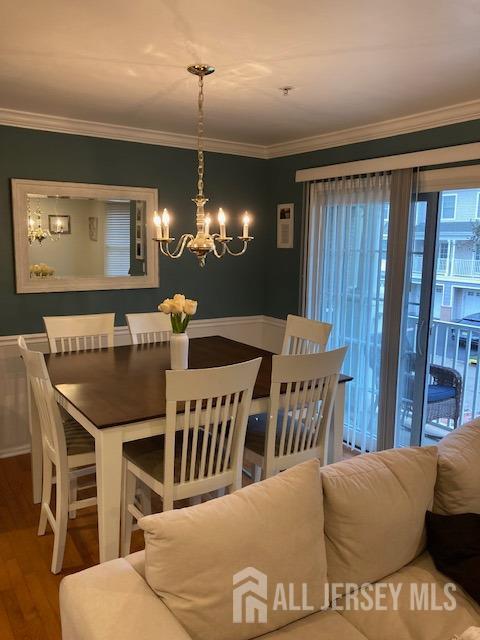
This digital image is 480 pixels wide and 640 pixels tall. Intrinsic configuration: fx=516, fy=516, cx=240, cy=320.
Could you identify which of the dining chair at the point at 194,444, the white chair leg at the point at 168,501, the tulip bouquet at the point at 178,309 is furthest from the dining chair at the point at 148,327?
the white chair leg at the point at 168,501

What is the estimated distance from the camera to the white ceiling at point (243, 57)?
197 cm

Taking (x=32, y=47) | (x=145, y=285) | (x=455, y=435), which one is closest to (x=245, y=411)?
(x=455, y=435)

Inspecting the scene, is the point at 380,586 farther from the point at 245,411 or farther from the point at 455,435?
the point at 245,411

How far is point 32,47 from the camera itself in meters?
2.37

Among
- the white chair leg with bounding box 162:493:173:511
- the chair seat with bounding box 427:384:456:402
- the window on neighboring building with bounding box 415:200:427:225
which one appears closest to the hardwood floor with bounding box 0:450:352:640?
the white chair leg with bounding box 162:493:173:511

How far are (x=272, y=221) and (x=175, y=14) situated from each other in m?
3.02

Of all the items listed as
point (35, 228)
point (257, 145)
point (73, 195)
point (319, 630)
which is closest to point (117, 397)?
point (319, 630)

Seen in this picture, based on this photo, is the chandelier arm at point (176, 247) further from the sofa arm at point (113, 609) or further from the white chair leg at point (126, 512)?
the sofa arm at point (113, 609)

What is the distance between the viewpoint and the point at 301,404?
8.72 ft

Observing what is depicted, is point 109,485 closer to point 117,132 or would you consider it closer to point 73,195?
point 73,195

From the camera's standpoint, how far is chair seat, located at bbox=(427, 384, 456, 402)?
3818 mm

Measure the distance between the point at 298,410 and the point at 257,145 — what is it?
9.49 feet

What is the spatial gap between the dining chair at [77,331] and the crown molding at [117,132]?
4.74ft

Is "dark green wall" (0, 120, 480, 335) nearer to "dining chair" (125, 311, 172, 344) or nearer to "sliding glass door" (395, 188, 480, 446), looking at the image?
"sliding glass door" (395, 188, 480, 446)
